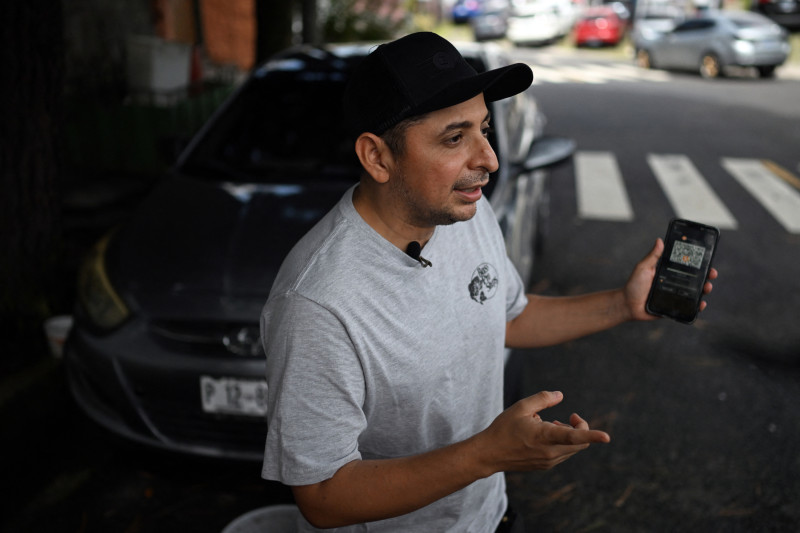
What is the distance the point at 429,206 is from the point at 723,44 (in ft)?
57.6

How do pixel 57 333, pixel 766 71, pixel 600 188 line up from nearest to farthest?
pixel 57 333 → pixel 600 188 → pixel 766 71

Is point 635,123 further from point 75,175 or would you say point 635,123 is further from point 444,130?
point 444,130

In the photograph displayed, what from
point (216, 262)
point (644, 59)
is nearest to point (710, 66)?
point (644, 59)

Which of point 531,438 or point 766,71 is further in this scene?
point 766,71

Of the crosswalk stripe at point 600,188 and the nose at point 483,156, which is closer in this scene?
the nose at point 483,156

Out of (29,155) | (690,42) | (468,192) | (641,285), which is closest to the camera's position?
(468,192)

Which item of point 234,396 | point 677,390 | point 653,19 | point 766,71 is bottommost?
point 653,19

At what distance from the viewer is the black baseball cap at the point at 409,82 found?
1379 millimetres

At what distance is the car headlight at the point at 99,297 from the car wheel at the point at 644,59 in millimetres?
18800

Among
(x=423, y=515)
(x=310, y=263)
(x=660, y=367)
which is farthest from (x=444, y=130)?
(x=660, y=367)

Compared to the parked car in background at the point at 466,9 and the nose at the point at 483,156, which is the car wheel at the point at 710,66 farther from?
the nose at the point at 483,156

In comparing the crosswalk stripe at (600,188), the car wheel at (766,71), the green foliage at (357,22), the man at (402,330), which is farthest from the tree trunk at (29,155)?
the car wheel at (766,71)

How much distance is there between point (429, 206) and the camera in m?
1.48

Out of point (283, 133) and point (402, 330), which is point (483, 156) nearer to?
point (402, 330)
